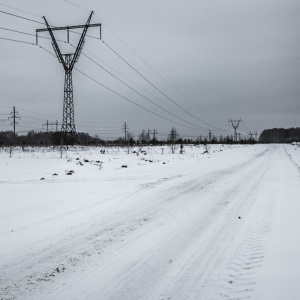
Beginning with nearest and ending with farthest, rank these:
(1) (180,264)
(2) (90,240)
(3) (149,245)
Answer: (1) (180,264), (3) (149,245), (2) (90,240)

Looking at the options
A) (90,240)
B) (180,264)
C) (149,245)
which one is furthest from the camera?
(90,240)

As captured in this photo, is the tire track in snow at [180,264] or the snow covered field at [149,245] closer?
the tire track in snow at [180,264]

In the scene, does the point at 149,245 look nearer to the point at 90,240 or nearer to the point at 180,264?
the point at 180,264

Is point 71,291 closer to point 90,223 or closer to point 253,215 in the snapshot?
point 90,223

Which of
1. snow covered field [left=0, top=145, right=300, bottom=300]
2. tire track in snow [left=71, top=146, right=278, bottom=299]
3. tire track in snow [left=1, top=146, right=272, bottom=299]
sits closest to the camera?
tire track in snow [left=71, top=146, right=278, bottom=299]

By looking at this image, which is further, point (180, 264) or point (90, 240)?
point (90, 240)

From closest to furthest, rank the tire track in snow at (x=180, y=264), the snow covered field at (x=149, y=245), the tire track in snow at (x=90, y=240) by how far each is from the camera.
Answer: the tire track in snow at (x=180, y=264) < the snow covered field at (x=149, y=245) < the tire track in snow at (x=90, y=240)

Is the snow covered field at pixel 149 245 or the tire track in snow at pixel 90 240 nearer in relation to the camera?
the snow covered field at pixel 149 245

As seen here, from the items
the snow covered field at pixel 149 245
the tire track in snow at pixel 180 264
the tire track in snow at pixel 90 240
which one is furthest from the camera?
the tire track in snow at pixel 90 240

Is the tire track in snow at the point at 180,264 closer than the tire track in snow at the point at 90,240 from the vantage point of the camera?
Yes

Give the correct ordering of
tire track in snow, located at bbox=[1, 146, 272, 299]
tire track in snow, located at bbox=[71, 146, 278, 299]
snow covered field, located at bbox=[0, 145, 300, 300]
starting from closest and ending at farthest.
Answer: tire track in snow, located at bbox=[71, 146, 278, 299] → snow covered field, located at bbox=[0, 145, 300, 300] → tire track in snow, located at bbox=[1, 146, 272, 299]

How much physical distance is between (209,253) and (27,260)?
101 inches

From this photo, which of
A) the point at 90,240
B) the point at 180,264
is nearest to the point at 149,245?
the point at 180,264

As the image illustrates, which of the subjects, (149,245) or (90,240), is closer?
(149,245)
